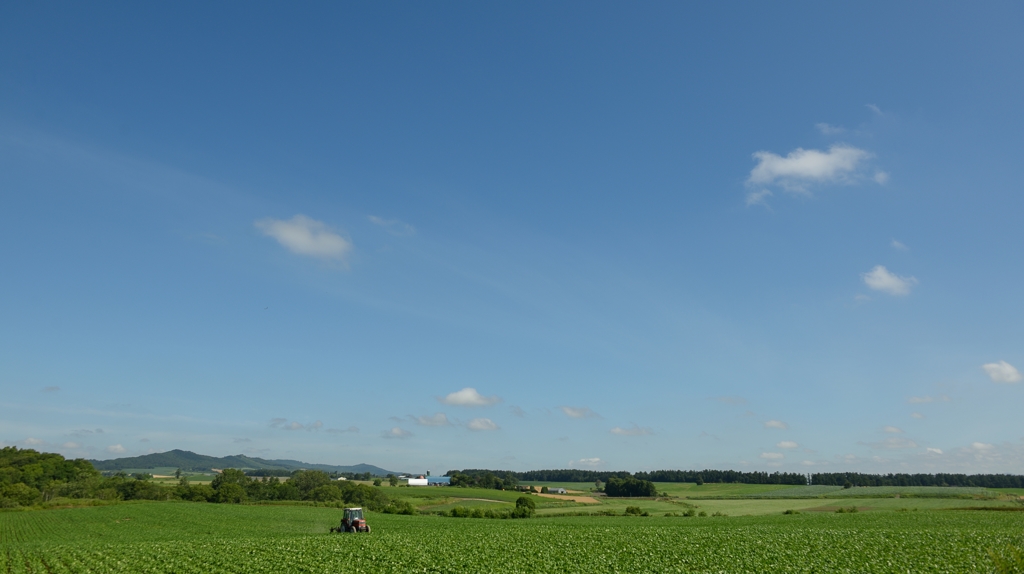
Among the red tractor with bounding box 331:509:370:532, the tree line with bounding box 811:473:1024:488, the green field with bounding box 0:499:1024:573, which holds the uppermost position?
the green field with bounding box 0:499:1024:573

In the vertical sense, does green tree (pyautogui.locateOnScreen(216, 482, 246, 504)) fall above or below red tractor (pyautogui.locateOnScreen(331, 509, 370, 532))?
below

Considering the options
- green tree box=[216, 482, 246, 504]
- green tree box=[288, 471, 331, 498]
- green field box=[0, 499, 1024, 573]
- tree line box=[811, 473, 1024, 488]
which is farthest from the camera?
tree line box=[811, 473, 1024, 488]

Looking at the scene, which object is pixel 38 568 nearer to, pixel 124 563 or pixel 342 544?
pixel 124 563

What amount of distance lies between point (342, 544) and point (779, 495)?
118m

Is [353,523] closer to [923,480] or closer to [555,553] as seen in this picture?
[555,553]

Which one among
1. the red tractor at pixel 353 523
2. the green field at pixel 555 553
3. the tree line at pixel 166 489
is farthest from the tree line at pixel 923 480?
the red tractor at pixel 353 523

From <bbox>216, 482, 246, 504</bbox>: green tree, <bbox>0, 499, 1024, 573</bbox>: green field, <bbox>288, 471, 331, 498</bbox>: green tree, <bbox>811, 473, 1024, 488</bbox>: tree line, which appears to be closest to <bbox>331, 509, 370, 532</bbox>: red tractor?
<bbox>0, 499, 1024, 573</bbox>: green field

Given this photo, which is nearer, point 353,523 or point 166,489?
point 353,523

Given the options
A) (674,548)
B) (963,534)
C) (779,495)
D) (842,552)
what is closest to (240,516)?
Answer: (674,548)

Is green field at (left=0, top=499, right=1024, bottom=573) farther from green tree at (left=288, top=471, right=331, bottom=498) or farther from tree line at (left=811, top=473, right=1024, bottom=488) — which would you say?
tree line at (left=811, top=473, right=1024, bottom=488)

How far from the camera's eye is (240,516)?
235 ft

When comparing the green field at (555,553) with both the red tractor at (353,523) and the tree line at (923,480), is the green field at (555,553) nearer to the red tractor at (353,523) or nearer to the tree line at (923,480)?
the red tractor at (353,523)

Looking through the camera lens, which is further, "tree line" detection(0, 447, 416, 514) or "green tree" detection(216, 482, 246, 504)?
"green tree" detection(216, 482, 246, 504)

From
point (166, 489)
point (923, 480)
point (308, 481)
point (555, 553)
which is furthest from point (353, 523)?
point (923, 480)
